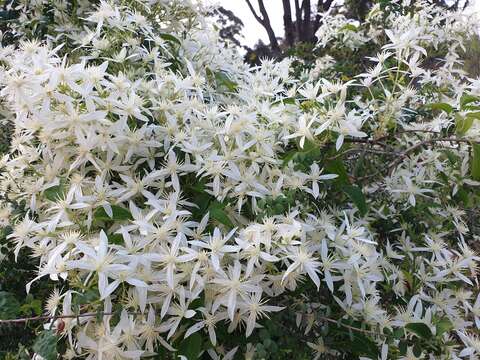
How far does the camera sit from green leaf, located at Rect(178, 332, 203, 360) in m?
0.91

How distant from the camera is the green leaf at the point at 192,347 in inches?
35.6

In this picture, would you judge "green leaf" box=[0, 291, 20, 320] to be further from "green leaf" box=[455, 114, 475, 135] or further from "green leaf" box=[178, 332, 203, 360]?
"green leaf" box=[455, 114, 475, 135]

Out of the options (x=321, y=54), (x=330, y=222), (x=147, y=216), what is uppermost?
(x=147, y=216)

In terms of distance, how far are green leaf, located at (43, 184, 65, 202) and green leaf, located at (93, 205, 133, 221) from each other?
8 cm

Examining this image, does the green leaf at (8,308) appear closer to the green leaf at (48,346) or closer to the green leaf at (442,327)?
the green leaf at (48,346)

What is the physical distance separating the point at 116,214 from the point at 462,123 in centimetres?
73

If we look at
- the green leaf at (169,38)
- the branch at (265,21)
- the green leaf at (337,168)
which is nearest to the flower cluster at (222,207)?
the green leaf at (337,168)

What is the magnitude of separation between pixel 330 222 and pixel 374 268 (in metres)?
0.14

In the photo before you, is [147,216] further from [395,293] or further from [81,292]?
[395,293]

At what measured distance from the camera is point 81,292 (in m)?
0.92

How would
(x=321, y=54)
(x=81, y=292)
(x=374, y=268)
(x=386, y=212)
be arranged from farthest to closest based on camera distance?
(x=321, y=54) → (x=386, y=212) → (x=374, y=268) → (x=81, y=292)

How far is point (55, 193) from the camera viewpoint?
1.08 meters

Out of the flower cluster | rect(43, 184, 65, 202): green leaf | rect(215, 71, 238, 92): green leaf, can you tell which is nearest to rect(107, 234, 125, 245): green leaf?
the flower cluster

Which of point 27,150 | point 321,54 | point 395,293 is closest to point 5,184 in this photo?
point 27,150
